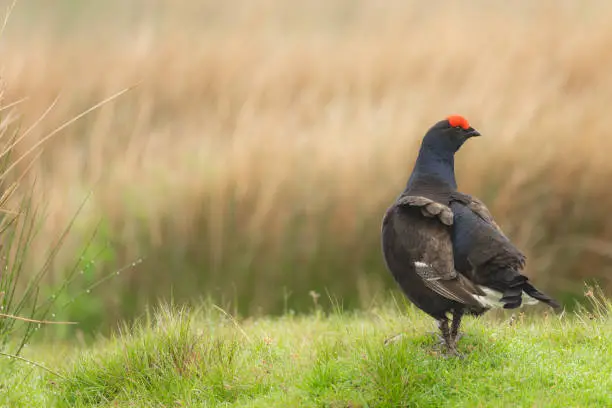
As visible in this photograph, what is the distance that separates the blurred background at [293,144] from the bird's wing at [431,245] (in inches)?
76.8

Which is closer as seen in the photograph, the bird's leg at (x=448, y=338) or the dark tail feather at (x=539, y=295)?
the dark tail feather at (x=539, y=295)

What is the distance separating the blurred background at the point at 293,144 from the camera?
27.8 feet

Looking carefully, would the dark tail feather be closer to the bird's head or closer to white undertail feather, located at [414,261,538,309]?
white undertail feather, located at [414,261,538,309]

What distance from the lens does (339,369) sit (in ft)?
17.9

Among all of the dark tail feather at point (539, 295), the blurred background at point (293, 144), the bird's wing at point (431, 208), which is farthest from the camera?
the blurred background at point (293, 144)

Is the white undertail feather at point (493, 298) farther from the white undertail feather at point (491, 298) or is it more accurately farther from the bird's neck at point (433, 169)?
the bird's neck at point (433, 169)

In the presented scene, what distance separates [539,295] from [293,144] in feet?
14.8

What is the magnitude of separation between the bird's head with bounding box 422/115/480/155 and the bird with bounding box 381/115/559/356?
0.37 m

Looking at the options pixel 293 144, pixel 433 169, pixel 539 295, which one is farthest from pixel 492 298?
pixel 293 144

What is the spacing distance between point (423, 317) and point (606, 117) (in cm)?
428

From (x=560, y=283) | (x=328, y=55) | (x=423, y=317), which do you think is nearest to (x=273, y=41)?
(x=328, y=55)

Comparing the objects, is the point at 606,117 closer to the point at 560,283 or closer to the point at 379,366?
the point at 560,283

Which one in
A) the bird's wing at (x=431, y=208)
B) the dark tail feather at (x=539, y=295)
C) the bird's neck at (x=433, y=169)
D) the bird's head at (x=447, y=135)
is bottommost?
the dark tail feather at (x=539, y=295)

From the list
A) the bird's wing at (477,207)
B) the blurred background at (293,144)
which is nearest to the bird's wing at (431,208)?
the bird's wing at (477,207)
